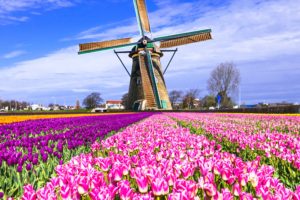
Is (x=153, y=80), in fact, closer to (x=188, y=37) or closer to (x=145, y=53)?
(x=145, y=53)

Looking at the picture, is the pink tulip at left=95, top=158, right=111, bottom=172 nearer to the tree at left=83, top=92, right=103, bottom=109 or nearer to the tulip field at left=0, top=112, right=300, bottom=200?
the tulip field at left=0, top=112, right=300, bottom=200

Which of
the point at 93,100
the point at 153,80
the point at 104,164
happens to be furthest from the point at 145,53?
the point at 93,100

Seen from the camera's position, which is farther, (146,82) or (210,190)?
(146,82)

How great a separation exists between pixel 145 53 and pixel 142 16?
197 inches

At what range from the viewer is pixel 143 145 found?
5.63 metres

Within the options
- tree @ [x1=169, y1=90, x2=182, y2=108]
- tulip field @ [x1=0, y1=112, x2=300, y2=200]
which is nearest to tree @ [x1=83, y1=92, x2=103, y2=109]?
tree @ [x1=169, y1=90, x2=182, y2=108]

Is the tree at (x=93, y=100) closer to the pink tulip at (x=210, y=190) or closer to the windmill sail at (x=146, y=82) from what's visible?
the windmill sail at (x=146, y=82)

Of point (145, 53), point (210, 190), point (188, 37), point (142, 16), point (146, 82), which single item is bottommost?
point (210, 190)

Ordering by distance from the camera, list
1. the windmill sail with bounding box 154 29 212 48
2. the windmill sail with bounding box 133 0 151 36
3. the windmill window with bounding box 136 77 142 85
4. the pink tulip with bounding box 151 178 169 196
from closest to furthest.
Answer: the pink tulip with bounding box 151 178 169 196 < the windmill sail with bounding box 154 29 212 48 < the windmill window with bounding box 136 77 142 85 < the windmill sail with bounding box 133 0 151 36

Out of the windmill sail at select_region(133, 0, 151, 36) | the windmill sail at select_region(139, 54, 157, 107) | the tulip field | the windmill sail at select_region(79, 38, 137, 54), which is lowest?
the tulip field

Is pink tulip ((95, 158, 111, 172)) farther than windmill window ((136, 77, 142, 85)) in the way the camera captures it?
No

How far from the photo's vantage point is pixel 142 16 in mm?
42906

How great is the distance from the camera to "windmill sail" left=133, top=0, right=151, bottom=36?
42.1 meters

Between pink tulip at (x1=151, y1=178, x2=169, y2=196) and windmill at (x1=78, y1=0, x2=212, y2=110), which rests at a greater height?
windmill at (x1=78, y1=0, x2=212, y2=110)
